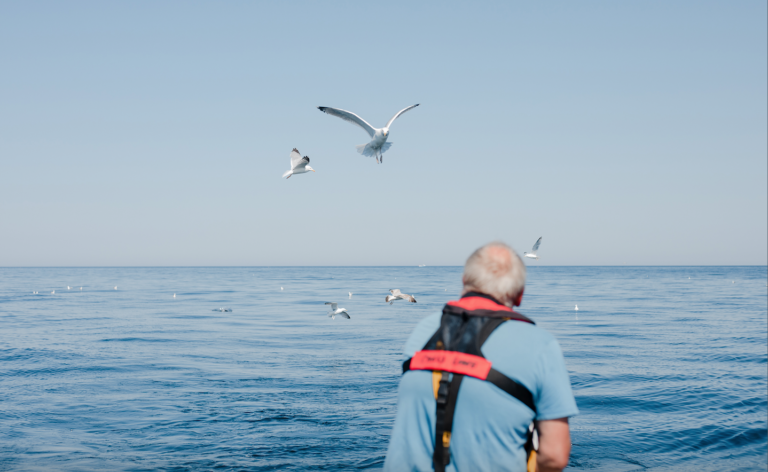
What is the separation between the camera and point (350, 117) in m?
12.1

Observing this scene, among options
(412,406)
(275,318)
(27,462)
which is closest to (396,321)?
(275,318)

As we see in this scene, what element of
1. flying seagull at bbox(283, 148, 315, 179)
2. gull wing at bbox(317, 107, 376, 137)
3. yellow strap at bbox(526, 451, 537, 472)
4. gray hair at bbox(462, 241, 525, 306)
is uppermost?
gull wing at bbox(317, 107, 376, 137)

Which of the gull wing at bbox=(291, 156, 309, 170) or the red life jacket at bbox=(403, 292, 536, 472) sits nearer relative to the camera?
the red life jacket at bbox=(403, 292, 536, 472)

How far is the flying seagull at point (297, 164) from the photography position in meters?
14.9

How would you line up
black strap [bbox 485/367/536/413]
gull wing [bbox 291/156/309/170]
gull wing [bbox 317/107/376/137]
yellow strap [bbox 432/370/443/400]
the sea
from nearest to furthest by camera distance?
black strap [bbox 485/367/536/413], yellow strap [bbox 432/370/443/400], the sea, gull wing [bbox 317/107/376/137], gull wing [bbox 291/156/309/170]

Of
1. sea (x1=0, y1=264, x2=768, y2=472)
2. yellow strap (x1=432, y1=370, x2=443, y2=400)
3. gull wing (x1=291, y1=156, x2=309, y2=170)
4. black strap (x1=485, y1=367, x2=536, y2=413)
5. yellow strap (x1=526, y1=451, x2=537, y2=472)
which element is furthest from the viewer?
gull wing (x1=291, y1=156, x2=309, y2=170)

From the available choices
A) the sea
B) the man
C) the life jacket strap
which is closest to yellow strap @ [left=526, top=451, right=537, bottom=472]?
the man

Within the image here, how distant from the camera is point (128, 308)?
40.8m

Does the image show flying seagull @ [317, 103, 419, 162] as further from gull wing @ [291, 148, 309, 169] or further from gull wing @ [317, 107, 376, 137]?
gull wing @ [291, 148, 309, 169]

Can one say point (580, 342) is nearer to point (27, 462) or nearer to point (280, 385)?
point (280, 385)

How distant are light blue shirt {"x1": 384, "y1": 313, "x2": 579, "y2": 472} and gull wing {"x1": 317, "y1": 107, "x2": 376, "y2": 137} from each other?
928 centimetres

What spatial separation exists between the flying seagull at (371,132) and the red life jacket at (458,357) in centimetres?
925

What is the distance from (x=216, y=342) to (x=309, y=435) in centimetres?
1328

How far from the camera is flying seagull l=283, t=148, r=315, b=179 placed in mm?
14859
